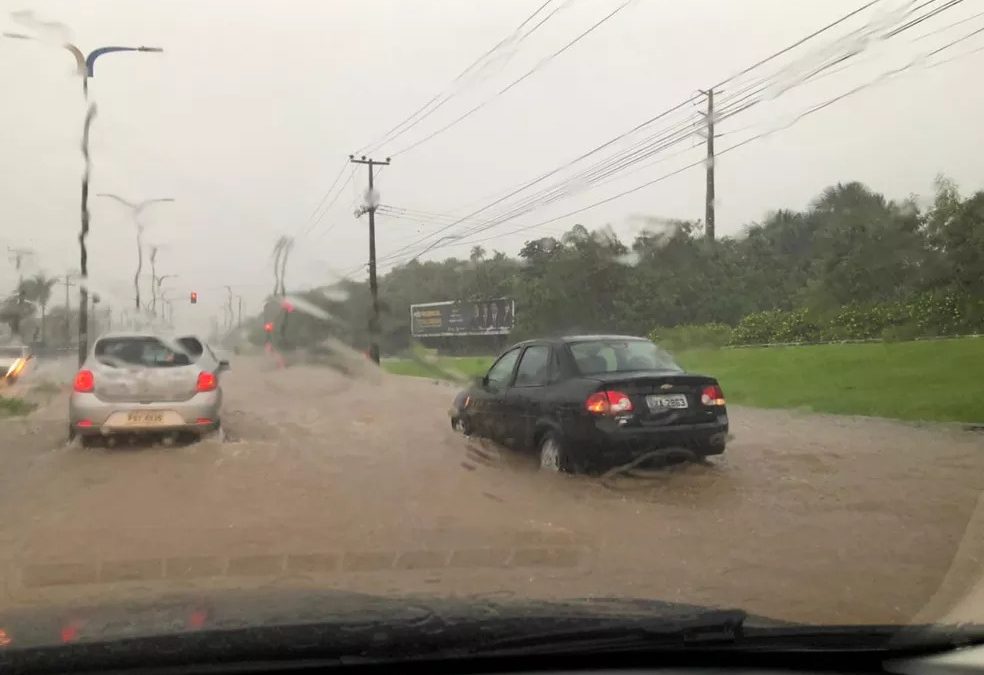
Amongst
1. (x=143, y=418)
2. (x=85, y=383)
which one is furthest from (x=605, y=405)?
(x=85, y=383)

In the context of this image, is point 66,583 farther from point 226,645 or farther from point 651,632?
point 651,632

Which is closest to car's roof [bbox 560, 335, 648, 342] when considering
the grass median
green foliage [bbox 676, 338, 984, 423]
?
the grass median

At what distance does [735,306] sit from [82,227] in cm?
1047

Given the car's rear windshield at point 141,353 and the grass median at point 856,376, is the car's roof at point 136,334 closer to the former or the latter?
the car's rear windshield at point 141,353

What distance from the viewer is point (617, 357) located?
29.5 ft

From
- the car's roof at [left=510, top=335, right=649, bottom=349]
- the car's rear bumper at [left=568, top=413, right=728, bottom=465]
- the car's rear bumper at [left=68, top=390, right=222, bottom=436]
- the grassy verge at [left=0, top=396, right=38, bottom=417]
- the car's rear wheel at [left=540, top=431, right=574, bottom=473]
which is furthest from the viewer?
the grassy verge at [left=0, top=396, right=38, bottom=417]

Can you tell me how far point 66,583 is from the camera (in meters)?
5.15

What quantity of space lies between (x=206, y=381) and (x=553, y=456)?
15.8 ft

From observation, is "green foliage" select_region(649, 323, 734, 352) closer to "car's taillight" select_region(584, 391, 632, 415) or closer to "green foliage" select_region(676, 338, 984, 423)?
"green foliage" select_region(676, 338, 984, 423)

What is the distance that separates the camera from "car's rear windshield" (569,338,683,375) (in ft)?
28.9

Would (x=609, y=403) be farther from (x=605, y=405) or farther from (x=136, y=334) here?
(x=136, y=334)

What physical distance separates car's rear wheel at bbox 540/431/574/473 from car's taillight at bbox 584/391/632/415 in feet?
1.77

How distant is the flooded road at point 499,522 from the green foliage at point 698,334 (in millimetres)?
2398

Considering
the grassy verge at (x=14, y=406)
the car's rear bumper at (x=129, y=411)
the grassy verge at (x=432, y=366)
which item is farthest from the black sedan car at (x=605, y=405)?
the grassy verge at (x=14, y=406)
